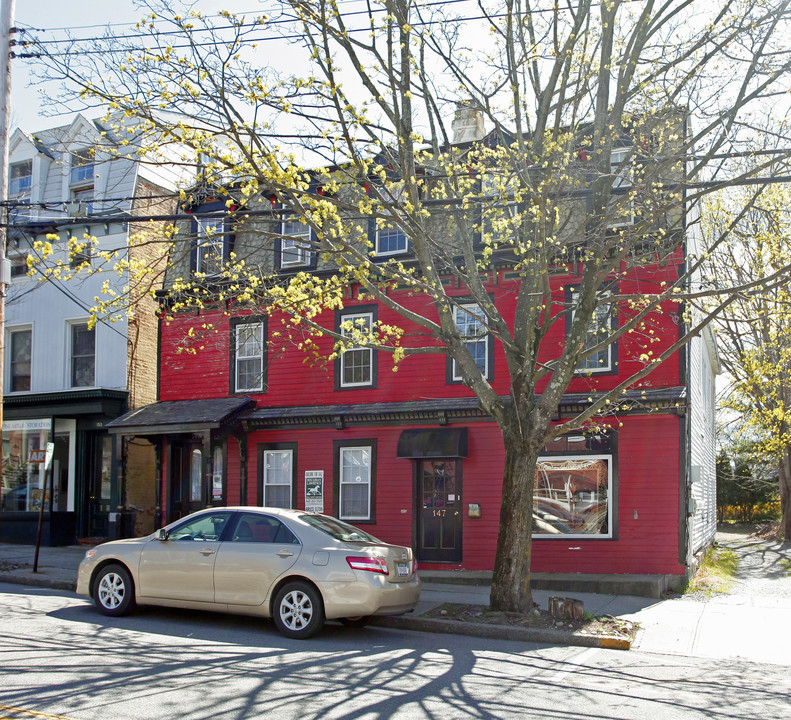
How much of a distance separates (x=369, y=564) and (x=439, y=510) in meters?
7.36

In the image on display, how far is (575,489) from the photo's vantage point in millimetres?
15875

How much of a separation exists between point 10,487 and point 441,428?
12083 millimetres

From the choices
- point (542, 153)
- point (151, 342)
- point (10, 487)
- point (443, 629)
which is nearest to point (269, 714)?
point (443, 629)

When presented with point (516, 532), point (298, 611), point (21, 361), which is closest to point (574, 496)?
point (516, 532)

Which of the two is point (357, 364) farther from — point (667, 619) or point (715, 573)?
point (715, 573)

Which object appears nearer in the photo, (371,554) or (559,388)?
(371,554)

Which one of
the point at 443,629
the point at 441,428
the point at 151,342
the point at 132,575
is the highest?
the point at 151,342

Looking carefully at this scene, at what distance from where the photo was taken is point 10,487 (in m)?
21.5

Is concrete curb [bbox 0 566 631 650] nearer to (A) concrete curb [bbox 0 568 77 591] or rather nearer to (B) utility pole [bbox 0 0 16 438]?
(A) concrete curb [bbox 0 568 77 591]

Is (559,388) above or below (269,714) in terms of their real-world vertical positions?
above

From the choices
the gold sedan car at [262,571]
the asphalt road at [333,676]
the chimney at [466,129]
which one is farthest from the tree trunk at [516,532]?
the chimney at [466,129]

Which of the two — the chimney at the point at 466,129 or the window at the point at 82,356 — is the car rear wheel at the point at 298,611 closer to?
the chimney at the point at 466,129

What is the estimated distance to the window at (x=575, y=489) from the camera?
15547mm

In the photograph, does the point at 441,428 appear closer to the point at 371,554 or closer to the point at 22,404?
the point at 371,554
